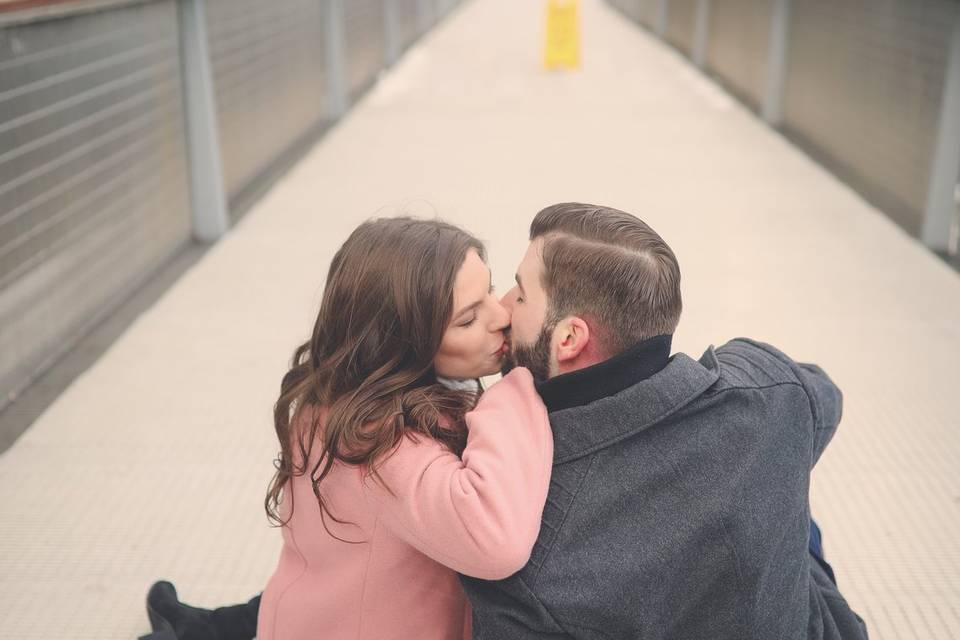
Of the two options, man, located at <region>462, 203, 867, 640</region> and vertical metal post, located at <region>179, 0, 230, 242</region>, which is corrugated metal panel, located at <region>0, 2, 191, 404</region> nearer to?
vertical metal post, located at <region>179, 0, 230, 242</region>

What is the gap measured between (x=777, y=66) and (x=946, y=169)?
3.33 meters

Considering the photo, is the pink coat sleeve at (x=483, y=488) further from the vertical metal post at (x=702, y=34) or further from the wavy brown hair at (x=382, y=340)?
the vertical metal post at (x=702, y=34)

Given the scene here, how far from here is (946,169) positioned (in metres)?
4.58

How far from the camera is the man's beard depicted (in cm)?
157

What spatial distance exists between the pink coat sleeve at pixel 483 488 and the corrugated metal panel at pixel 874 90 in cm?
378

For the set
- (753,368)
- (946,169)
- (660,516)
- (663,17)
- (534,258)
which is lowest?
(663,17)

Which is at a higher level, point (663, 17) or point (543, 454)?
point (543, 454)

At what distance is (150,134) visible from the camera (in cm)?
433

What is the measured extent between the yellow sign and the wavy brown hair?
8675 millimetres

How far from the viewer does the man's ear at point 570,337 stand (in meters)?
1.53

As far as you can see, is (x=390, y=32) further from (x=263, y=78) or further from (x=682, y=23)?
(x=263, y=78)

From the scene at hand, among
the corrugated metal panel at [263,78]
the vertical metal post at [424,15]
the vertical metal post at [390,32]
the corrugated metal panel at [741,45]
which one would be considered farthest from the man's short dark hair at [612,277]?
the vertical metal post at [424,15]

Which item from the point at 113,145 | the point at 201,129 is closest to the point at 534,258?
the point at 113,145

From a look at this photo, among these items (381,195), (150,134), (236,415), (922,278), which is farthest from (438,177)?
(236,415)
